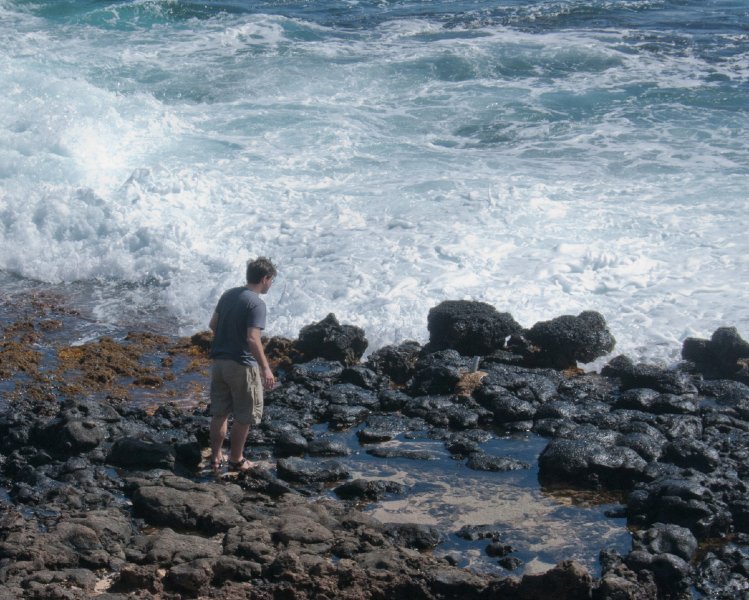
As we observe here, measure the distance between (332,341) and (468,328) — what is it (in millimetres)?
1446

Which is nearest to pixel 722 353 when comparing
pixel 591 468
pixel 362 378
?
pixel 591 468

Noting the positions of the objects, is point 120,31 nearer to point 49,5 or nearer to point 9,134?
point 49,5

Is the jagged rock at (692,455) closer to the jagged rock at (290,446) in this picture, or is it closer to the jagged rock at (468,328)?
the jagged rock at (468,328)

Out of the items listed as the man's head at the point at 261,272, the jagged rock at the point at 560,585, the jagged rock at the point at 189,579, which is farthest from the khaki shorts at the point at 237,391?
the jagged rock at the point at 560,585

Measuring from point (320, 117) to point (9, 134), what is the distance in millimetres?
5440

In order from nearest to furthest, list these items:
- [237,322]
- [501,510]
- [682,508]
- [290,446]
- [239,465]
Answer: [682,508]
[501,510]
[237,322]
[239,465]
[290,446]

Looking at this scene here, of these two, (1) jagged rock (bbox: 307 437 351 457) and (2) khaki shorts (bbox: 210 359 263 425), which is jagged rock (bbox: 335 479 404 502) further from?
(2) khaki shorts (bbox: 210 359 263 425)

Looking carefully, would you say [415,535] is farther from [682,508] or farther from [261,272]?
[261,272]

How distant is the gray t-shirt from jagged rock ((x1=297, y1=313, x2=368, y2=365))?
279 cm

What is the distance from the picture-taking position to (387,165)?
1686 cm

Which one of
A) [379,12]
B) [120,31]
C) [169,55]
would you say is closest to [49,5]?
[120,31]

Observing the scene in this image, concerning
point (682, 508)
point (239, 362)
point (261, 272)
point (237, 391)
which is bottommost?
point (682, 508)

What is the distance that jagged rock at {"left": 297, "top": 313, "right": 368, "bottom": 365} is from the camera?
35.5ft

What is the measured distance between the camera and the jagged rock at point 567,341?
36.0 feet
